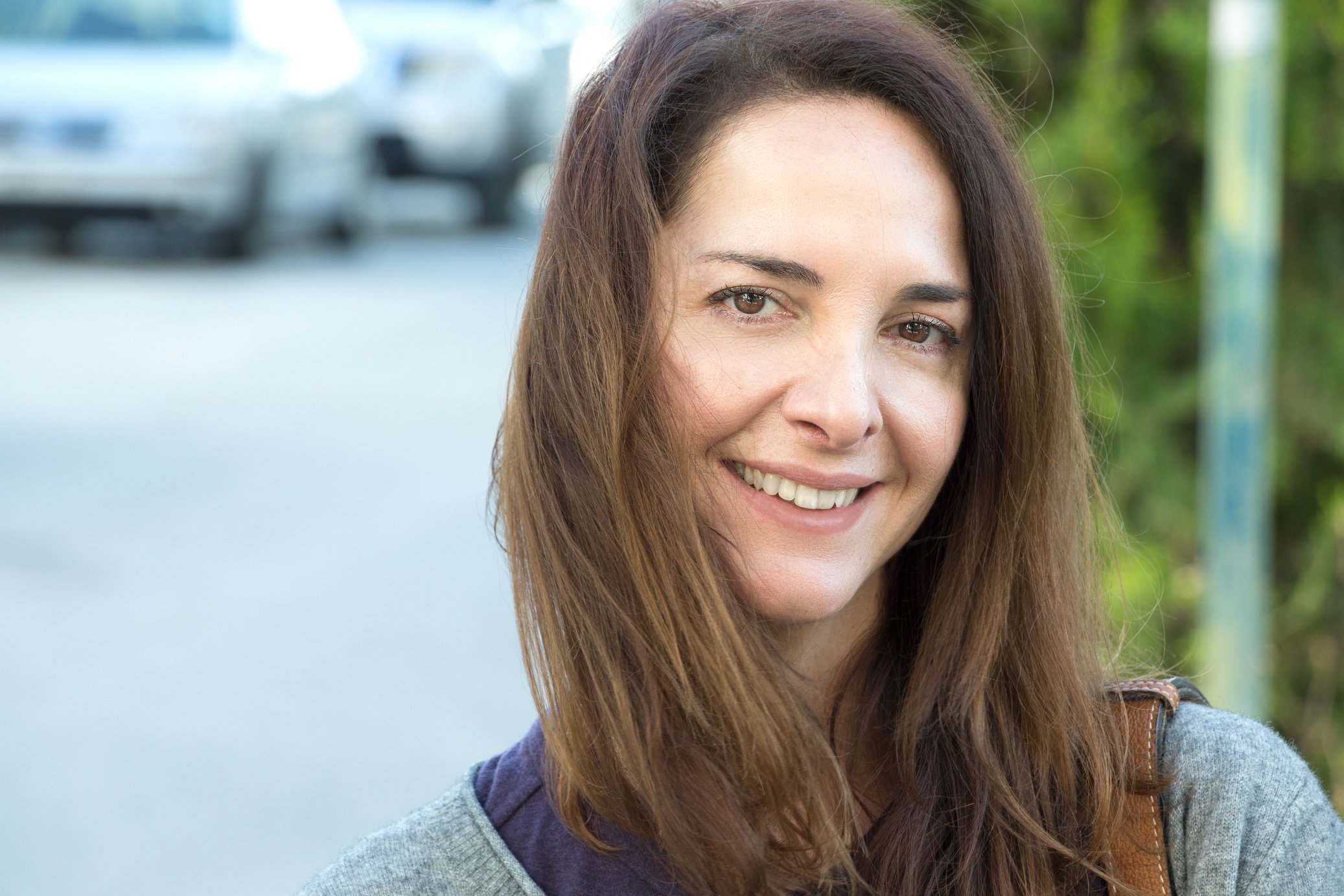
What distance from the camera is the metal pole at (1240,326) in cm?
311

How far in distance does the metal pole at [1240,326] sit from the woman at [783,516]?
51.7 inches

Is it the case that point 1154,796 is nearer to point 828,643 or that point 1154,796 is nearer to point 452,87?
point 828,643

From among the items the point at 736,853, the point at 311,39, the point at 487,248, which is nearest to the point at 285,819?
the point at 736,853

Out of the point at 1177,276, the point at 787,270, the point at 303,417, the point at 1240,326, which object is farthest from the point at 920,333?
the point at 303,417

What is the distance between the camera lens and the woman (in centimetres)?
182

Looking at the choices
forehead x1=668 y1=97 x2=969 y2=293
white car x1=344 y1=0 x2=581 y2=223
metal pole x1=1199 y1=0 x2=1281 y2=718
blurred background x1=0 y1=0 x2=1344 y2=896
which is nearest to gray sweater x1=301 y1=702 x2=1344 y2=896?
forehead x1=668 y1=97 x2=969 y2=293

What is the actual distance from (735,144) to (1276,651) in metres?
2.86

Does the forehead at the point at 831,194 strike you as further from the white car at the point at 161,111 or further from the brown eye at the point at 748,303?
the white car at the point at 161,111

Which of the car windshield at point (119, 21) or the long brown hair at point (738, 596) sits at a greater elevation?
the car windshield at point (119, 21)

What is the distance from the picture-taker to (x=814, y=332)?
6.03 ft

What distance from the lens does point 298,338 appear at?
9.10 meters

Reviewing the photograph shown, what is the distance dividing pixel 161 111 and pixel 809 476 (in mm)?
8805

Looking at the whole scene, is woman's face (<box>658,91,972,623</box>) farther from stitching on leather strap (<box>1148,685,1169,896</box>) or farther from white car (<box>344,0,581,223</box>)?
white car (<box>344,0,581,223</box>)

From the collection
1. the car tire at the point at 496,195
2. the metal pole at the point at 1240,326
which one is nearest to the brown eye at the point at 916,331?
the metal pole at the point at 1240,326
